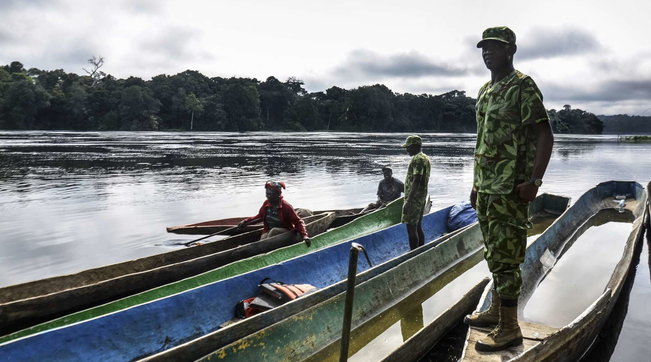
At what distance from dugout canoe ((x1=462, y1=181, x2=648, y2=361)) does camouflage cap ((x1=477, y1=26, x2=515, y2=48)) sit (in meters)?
2.49

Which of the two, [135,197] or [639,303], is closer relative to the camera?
[639,303]

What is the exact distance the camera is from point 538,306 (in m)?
7.27

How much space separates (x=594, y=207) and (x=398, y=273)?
899 centimetres

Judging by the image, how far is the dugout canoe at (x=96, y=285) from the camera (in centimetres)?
542

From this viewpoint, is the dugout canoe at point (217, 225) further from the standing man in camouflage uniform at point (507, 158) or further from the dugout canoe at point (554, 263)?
the standing man in camouflage uniform at point (507, 158)

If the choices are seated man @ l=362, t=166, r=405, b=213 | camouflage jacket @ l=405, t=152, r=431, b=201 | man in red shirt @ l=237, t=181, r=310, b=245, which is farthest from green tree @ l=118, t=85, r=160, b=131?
camouflage jacket @ l=405, t=152, r=431, b=201

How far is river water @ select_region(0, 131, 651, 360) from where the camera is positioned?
10.5m

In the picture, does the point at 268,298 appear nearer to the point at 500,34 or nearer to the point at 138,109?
the point at 500,34

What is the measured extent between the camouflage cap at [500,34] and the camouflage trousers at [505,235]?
1.26 meters

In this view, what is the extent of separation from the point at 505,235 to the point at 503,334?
3.09 ft

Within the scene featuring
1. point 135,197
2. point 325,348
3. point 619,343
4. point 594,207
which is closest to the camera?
point 325,348

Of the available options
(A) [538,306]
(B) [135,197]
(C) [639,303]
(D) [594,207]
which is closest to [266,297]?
(A) [538,306]

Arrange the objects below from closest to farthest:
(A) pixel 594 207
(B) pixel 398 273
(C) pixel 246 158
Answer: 1. (B) pixel 398 273
2. (A) pixel 594 207
3. (C) pixel 246 158

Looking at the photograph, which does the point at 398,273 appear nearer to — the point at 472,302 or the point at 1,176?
the point at 472,302
